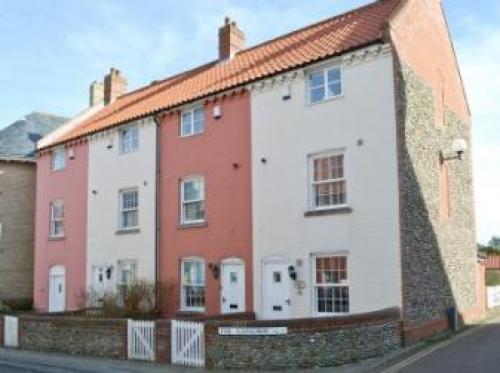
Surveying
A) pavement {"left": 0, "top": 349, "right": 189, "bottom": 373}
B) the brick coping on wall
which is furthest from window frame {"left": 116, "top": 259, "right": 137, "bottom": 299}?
the brick coping on wall

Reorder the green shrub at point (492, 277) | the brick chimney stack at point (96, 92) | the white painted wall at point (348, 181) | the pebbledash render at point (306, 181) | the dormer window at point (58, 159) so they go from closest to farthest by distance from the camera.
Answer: the white painted wall at point (348, 181)
the pebbledash render at point (306, 181)
the dormer window at point (58, 159)
the green shrub at point (492, 277)
the brick chimney stack at point (96, 92)

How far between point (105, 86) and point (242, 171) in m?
15.6

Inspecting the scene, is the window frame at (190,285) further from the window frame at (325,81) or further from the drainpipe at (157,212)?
the window frame at (325,81)

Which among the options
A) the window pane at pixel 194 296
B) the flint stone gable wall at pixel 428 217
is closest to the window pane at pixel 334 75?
the flint stone gable wall at pixel 428 217

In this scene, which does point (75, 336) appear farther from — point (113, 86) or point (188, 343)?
point (113, 86)

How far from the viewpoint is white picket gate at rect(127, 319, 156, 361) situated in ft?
55.8

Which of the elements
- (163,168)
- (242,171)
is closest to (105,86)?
(163,168)

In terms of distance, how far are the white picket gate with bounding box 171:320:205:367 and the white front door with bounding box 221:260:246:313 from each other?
511cm

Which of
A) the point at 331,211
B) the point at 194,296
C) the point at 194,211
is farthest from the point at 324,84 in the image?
the point at 194,296

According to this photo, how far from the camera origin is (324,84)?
65.8ft

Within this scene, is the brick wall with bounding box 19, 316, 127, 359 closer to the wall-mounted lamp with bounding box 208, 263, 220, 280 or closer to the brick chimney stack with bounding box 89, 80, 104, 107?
the wall-mounted lamp with bounding box 208, 263, 220, 280

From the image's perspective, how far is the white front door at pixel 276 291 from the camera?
65.8ft

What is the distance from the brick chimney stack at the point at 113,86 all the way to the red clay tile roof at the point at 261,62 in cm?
290

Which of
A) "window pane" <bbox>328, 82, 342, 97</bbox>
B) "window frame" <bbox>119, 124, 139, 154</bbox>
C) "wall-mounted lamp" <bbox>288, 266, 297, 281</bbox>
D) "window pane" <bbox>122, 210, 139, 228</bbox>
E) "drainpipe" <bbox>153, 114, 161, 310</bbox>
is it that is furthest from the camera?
"window frame" <bbox>119, 124, 139, 154</bbox>
